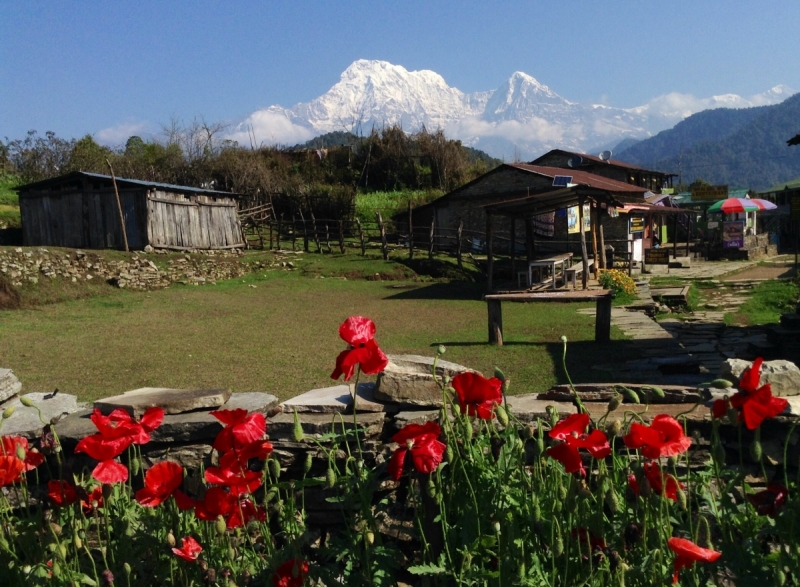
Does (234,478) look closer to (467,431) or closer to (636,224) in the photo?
(467,431)

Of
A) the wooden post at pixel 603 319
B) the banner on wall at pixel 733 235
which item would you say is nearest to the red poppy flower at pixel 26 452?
the wooden post at pixel 603 319

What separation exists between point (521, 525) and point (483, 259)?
2304 centimetres

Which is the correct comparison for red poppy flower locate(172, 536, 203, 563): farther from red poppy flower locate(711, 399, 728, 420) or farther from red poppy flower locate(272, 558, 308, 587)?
red poppy flower locate(711, 399, 728, 420)

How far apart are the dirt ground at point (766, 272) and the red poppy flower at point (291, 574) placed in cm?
2062

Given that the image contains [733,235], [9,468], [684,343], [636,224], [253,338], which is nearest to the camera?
[9,468]

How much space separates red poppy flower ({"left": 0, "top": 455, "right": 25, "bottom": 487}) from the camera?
7.21 ft

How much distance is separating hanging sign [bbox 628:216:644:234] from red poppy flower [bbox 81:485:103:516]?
91.7ft

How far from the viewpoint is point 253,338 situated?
1051cm

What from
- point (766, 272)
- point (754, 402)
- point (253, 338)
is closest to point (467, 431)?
point (754, 402)

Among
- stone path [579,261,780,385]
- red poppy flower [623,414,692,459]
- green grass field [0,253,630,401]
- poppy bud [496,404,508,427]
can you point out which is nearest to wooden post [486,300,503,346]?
green grass field [0,253,630,401]

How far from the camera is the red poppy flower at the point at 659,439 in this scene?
68.7 inches

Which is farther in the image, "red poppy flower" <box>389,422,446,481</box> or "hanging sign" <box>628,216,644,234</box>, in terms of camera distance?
"hanging sign" <box>628,216,644,234</box>

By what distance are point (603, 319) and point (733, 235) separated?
24.2 m

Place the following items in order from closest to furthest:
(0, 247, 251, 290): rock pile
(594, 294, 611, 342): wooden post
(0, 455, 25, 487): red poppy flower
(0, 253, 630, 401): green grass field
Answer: (0, 455, 25, 487): red poppy flower → (0, 253, 630, 401): green grass field → (594, 294, 611, 342): wooden post → (0, 247, 251, 290): rock pile
